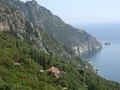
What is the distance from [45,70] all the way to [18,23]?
6230cm

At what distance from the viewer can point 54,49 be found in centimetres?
18050

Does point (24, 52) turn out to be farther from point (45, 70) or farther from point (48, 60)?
point (45, 70)

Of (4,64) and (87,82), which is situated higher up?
(4,64)

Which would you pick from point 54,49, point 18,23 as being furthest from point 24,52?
point 54,49

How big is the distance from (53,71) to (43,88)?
2589 cm

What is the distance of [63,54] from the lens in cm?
18550

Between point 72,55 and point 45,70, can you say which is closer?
point 45,70

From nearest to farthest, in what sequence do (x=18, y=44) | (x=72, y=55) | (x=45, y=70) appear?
(x=45, y=70) < (x=18, y=44) < (x=72, y=55)

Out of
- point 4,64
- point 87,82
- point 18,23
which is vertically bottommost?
point 87,82

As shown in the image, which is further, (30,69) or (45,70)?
(45,70)

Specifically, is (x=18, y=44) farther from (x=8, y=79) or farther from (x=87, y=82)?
(x=8, y=79)

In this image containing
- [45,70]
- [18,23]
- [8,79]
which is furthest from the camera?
[18,23]

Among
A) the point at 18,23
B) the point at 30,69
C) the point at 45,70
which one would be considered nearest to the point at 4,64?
the point at 30,69

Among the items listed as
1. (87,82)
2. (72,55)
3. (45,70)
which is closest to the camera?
(45,70)
